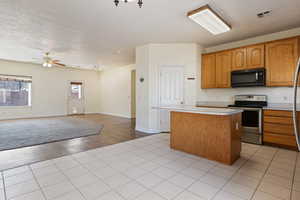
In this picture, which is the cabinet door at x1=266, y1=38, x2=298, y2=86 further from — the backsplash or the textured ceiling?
the textured ceiling

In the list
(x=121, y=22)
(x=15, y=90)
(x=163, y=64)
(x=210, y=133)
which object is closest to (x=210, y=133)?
(x=210, y=133)

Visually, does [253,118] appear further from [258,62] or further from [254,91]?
[258,62]

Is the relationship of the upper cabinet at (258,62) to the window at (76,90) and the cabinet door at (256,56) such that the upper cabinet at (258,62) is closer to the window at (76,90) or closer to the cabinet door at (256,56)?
the cabinet door at (256,56)

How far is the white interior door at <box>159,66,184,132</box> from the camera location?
4551mm

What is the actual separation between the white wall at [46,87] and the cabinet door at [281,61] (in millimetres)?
8936

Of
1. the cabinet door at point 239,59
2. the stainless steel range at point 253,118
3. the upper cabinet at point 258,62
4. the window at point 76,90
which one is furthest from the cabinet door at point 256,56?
the window at point 76,90

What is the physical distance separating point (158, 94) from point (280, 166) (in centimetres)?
315

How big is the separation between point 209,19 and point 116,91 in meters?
6.50

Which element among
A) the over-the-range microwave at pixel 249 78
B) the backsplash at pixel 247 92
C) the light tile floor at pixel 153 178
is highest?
the over-the-range microwave at pixel 249 78

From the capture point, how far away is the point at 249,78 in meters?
3.77

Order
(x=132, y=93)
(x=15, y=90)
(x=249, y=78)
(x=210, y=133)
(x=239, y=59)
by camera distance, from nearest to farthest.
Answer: (x=210, y=133), (x=249, y=78), (x=239, y=59), (x=15, y=90), (x=132, y=93)

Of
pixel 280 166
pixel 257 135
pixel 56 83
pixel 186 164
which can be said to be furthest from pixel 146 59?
pixel 56 83

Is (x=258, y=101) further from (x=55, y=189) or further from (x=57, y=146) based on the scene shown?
(x=57, y=146)

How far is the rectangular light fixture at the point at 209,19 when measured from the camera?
8.75 feet
